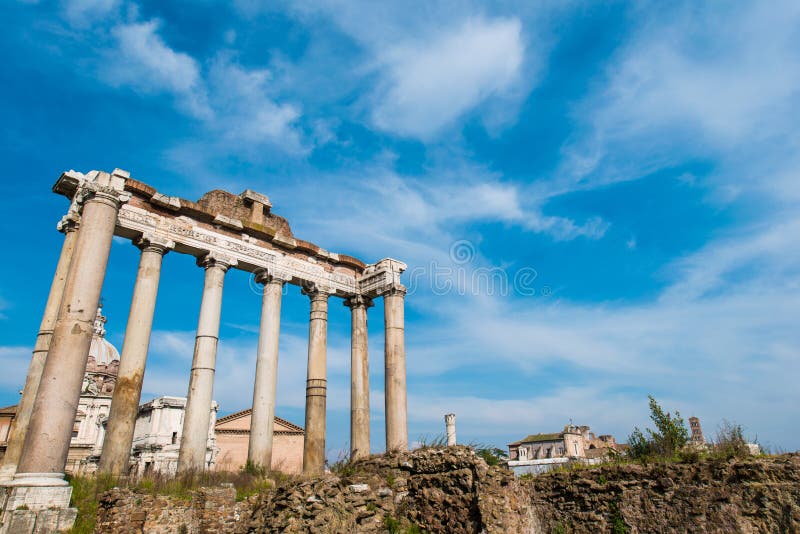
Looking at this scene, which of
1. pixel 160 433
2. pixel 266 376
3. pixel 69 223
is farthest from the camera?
pixel 160 433

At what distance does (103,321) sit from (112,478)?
55098 millimetres

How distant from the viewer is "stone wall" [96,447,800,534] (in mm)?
7621

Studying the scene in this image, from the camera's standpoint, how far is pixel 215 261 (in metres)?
14.8

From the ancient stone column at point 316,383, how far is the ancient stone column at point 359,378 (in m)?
1.06

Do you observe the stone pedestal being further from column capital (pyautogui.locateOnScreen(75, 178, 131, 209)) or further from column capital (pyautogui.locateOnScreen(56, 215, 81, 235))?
column capital (pyautogui.locateOnScreen(56, 215, 81, 235))

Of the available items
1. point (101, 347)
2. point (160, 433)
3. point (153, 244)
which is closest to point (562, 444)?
point (160, 433)

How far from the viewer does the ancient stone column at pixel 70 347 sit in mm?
9445

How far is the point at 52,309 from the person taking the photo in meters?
12.5

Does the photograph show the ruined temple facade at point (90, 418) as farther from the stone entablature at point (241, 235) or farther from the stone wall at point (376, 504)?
the stone wall at point (376, 504)

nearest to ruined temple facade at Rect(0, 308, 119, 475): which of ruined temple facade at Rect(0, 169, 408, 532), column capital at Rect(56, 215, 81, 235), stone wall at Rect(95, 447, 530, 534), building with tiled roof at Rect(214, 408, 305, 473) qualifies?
building with tiled roof at Rect(214, 408, 305, 473)

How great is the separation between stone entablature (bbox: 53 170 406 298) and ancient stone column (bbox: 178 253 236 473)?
0.55m

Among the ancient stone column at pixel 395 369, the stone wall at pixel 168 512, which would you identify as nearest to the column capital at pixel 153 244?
the stone wall at pixel 168 512

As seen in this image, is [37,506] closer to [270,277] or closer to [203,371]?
[203,371]

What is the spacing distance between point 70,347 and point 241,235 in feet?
20.2
